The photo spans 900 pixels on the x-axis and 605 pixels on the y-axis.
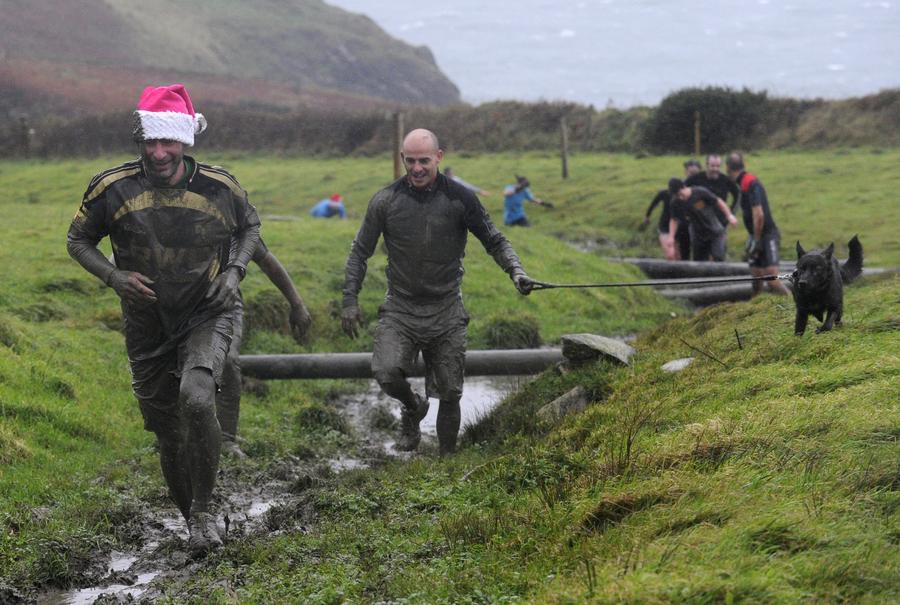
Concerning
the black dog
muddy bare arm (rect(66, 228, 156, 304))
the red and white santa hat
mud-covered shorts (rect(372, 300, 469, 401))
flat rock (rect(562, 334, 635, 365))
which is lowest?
flat rock (rect(562, 334, 635, 365))

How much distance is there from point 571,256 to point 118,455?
1334cm

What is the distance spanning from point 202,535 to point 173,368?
3.40 feet

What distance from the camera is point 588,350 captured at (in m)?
10.5

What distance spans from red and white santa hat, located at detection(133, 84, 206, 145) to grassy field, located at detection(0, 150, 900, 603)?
7.86ft

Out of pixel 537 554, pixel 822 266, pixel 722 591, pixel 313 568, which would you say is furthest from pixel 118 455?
pixel 722 591

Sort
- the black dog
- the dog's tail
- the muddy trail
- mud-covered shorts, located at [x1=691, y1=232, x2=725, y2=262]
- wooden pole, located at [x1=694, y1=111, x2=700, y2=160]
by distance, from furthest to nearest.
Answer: wooden pole, located at [x1=694, y1=111, x2=700, y2=160] → mud-covered shorts, located at [x1=691, y1=232, x2=725, y2=262] → the dog's tail → the black dog → the muddy trail

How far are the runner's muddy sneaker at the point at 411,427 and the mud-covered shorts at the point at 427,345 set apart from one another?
1.29 ft

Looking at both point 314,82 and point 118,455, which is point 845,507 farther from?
point 314,82

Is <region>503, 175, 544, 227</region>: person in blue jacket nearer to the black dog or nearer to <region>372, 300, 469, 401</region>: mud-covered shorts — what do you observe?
<region>372, 300, 469, 401</region>: mud-covered shorts

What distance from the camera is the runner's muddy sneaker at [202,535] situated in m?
6.93

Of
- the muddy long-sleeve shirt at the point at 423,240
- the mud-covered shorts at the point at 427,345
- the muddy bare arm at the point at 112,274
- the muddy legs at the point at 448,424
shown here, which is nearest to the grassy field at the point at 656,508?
the muddy legs at the point at 448,424

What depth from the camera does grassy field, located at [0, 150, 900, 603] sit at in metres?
5.02

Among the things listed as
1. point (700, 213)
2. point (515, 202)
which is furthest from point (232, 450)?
point (515, 202)

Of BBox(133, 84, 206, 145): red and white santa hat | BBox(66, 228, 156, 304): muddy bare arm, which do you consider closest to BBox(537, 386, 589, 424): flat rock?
BBox(66, 228, 156, 304): muddy bare arm
